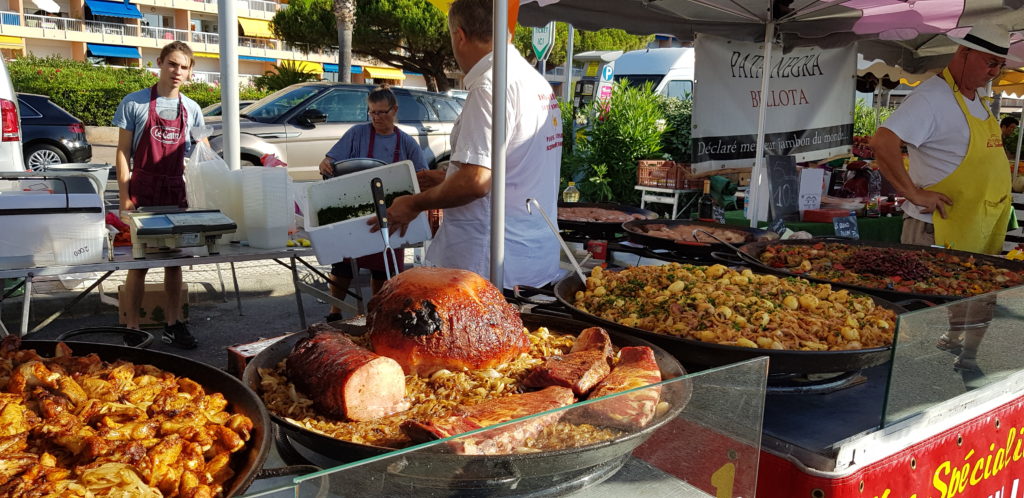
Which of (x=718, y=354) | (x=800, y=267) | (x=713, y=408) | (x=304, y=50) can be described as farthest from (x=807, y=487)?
(x=304, y=50)

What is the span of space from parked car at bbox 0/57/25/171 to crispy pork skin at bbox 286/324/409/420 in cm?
496

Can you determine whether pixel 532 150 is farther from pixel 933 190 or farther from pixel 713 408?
pixel 933 190

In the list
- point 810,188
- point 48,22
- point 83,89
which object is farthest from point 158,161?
point 48,22

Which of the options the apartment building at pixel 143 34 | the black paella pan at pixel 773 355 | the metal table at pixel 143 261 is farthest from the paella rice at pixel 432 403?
the apartment building at pixel 143 34

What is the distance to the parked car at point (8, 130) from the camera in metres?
5.31

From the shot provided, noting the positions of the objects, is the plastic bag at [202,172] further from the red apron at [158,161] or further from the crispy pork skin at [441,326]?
the crispy pork skin at [441,326]

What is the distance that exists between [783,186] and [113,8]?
48628 mm

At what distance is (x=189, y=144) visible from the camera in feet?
18.3

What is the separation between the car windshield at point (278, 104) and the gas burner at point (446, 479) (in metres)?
11.1

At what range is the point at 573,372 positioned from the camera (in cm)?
158

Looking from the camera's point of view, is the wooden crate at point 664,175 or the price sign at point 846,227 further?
the wooden crate at point 664,175

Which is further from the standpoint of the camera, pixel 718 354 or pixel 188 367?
pixel 718 354

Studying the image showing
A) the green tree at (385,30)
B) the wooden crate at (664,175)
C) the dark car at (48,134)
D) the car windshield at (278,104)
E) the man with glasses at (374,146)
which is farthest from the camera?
the green tree at (385,30)

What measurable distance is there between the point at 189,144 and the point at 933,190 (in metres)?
5.04
